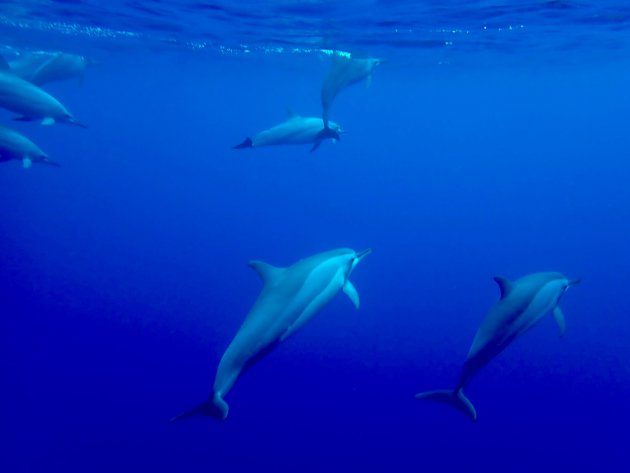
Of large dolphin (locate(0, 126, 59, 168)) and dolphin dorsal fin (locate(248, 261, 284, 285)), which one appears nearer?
dolphin dorsal fin (locate(248, 261, 284, 285))

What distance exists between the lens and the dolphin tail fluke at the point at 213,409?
19.2ft

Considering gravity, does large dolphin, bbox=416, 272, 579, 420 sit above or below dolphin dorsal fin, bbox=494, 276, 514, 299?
below

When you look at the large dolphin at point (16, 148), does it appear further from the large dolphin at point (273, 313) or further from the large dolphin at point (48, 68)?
the large dolphin at point (273, 313)

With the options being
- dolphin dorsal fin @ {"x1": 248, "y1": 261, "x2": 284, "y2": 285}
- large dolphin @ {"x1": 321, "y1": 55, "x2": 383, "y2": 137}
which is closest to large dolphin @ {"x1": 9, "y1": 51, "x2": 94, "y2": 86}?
large dolphin @ {"x1": 321, "y1": 55, "x2": 383, "y2": 137}

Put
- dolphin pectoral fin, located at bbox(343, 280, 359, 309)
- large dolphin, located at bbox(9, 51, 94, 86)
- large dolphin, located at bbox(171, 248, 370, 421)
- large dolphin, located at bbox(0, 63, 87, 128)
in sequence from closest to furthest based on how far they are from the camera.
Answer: large dolphin, located at bbox(171, 248, 370, 421), dolphin pectoral fin, located at bbox(343, 280, 359, 309), large dolphin, located at bbox(0, 63, 87, 128), large dolphin, located at bbox(9, 51, 94, 86)

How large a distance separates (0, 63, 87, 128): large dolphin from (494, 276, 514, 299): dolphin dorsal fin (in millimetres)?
6653

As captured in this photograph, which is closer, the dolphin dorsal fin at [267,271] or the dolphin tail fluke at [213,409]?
the dolphin tail fluke at [213,409]

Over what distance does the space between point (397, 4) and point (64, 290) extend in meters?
16.8

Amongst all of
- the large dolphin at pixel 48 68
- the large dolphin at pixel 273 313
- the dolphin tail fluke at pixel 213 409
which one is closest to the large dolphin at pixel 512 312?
the large dolphin at pixel 273 313

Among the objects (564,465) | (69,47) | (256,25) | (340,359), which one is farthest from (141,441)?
(69,47)

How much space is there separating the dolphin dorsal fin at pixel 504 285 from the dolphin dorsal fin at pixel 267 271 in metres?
2.24

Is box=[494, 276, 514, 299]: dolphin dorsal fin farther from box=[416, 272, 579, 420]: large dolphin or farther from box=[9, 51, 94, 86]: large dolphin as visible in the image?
box=[9, 51, 94, 86]: large dolphin

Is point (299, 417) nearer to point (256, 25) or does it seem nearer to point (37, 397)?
point (37, 397)

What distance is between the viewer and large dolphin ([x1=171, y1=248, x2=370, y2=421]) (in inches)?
228
